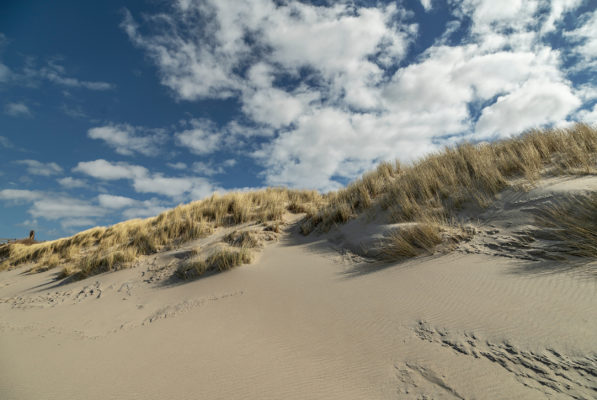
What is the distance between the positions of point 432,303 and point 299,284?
6.59 feet

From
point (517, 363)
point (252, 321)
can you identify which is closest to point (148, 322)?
point (252, 321)

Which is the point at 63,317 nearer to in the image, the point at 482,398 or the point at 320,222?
the point at 320,222

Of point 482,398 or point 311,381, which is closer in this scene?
point 482,398

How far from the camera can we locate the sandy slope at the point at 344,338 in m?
1.90

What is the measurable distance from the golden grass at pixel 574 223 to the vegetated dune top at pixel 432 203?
1 cm

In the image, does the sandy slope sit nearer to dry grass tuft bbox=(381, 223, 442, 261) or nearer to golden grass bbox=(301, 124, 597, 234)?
dry grass tuft bbox=(381, 223, 442, 261)

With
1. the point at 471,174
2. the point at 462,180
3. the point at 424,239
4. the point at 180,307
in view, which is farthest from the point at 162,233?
the point at 471,174

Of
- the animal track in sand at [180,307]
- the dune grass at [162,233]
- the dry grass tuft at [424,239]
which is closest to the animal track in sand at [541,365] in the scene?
the dry grass tuft at [424,239]

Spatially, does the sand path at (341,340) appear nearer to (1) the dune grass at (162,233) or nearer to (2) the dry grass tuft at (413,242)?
(2) the dry grass tuft at (413,242)

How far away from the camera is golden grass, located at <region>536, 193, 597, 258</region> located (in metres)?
2.82

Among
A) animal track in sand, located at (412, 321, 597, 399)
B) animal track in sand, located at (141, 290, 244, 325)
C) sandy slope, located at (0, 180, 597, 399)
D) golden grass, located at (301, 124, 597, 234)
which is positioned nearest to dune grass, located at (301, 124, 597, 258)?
golden grass, located at (301, 124, 597, 234)

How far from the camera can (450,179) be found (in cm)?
562

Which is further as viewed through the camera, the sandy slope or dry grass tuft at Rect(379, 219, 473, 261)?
dry grass tuft at Rect(379, 219, 473, 261)

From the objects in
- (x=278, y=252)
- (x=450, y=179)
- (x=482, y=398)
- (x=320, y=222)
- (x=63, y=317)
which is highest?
(x=450, y=179)
